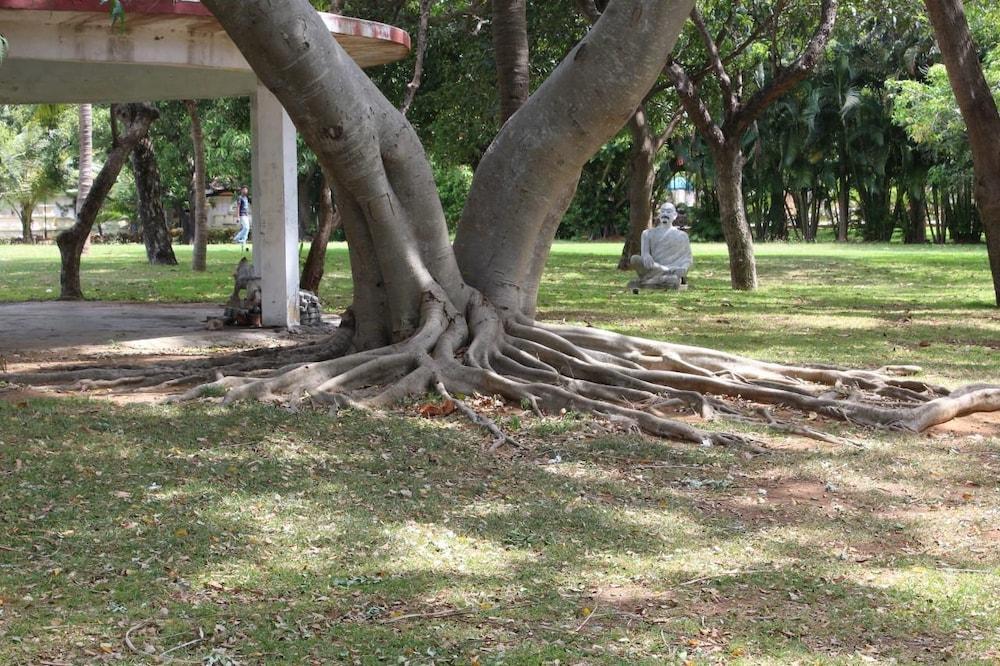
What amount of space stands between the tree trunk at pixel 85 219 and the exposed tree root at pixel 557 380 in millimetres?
7485

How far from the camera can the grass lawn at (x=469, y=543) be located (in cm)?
438

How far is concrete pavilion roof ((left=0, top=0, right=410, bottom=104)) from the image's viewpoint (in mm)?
9656

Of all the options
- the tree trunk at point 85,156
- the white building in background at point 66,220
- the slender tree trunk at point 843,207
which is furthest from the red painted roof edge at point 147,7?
the slender tree trunk at point 843,207

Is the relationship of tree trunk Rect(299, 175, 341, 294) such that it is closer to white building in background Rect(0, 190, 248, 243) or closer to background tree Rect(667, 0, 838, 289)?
background tree Rect(667, 0, 838, 289)

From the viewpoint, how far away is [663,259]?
773 inches

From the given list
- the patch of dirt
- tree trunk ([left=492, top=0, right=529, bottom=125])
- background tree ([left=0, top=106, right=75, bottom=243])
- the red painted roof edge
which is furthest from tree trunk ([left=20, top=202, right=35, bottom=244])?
the patch of dirt

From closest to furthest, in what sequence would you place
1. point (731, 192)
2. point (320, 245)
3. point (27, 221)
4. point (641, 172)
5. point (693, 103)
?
point (320, 245), point (693, 103), point (731, 192), point (641, 172), point (27, 221)

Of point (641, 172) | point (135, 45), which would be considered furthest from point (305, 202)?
point (135, 45)

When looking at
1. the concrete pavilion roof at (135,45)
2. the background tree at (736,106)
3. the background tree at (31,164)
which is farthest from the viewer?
the background tree at (31,164)

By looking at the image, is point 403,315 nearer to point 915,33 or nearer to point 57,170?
point 915,33

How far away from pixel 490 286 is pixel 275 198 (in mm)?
3546

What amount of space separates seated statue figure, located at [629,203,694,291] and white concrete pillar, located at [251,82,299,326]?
7.81 meters

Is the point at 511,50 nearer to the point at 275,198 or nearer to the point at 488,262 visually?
the point at 275,198

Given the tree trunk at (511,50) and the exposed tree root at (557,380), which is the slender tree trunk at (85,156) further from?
the exposed tree root at (557,380)
